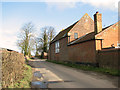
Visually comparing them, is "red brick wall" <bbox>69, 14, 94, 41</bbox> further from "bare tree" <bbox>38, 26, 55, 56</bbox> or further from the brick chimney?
"bare tree" <bbox>38, 26, 55, 56</bbox>

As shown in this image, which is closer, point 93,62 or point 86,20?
point 93,62

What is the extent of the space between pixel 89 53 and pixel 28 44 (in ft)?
107

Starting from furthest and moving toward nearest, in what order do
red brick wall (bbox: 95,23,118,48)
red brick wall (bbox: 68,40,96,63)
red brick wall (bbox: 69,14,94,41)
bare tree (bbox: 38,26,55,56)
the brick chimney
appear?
bare tree (bbox: 38,26,55,56)
red brick wall (bbox: 69,14,94,41)
the brick chimney
red brick wall (bbox: 68,40,96,63)
red brick wall (bbox: 95,23,118,48)

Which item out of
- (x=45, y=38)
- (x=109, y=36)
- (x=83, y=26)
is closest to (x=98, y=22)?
(x=109, y=36)

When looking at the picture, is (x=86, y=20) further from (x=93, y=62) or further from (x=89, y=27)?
(x=93, y=62)

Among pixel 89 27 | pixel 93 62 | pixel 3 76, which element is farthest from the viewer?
pixel 89 27

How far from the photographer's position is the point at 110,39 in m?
17.3

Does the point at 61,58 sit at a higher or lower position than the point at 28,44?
lower

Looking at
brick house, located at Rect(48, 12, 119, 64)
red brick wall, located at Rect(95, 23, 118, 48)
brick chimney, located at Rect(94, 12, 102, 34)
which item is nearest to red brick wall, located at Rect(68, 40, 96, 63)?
brick house, located at Rect(48, 12, 119, 64)

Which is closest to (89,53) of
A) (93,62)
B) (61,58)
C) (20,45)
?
(93,62)

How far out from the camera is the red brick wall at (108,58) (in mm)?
12945

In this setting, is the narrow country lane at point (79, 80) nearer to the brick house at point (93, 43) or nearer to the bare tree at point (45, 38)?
the brick house at point (93, 43)

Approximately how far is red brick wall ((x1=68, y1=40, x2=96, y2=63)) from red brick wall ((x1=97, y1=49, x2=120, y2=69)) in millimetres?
1176

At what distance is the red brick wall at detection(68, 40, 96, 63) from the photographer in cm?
1700
